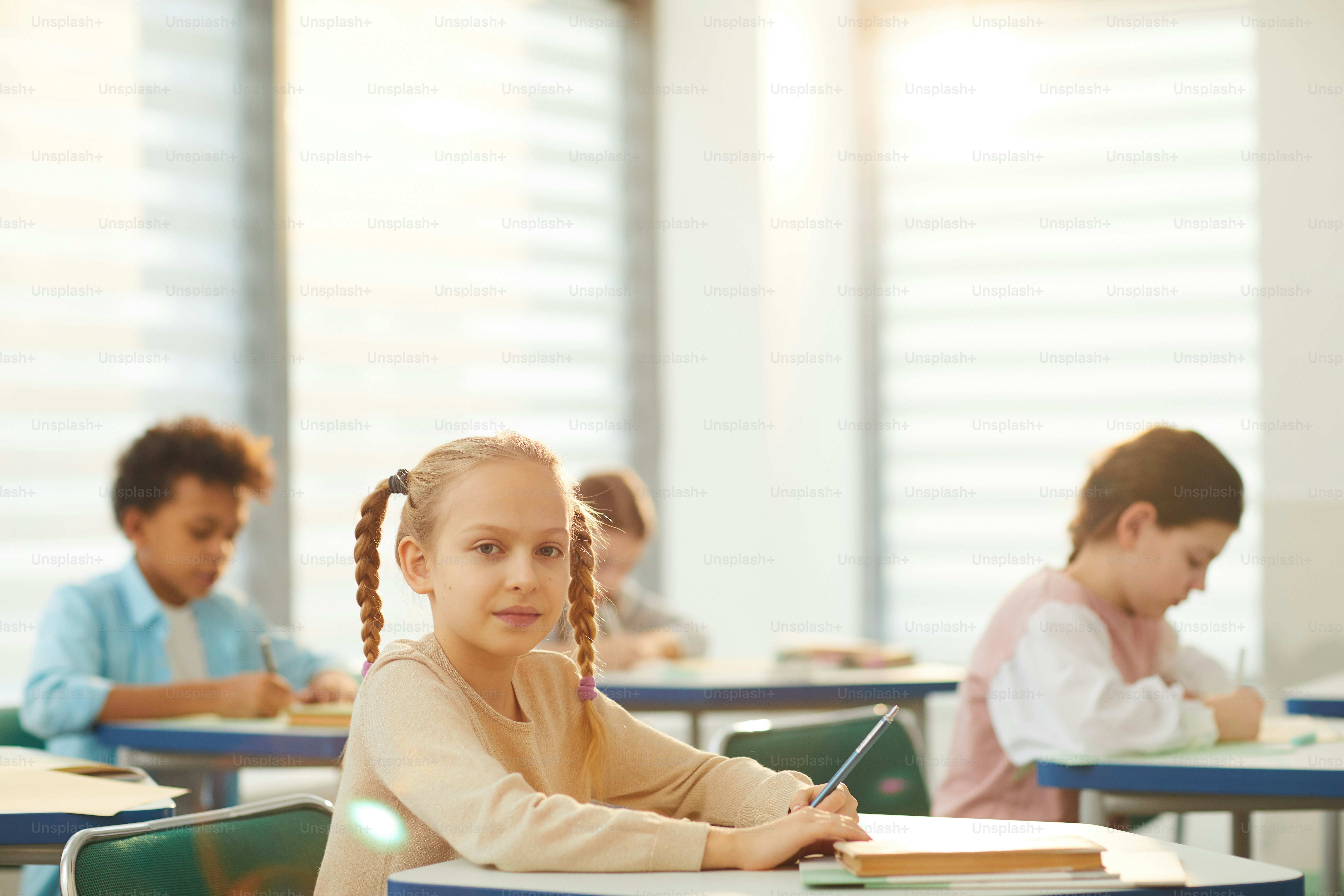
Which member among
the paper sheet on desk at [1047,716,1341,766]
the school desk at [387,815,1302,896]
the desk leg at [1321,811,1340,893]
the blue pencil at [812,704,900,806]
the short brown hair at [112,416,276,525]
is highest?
the short brown hair at [112,416,276,525]

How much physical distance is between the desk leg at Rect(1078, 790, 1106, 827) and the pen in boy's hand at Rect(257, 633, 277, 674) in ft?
5.42

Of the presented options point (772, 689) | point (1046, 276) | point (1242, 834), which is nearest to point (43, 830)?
point (772, 689)

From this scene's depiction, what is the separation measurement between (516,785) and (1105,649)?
1508mm

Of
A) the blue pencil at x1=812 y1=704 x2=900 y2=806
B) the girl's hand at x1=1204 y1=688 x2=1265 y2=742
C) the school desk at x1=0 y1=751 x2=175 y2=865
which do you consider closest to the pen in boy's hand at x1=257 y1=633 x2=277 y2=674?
the school desk at x1=0 y1=751 x2=175 y2=865

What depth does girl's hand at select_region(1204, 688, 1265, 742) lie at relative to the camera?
8.52 ft

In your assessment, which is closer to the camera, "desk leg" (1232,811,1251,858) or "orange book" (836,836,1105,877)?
"orange book" (836,836,1105,877)

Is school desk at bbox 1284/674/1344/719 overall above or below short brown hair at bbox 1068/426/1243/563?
below

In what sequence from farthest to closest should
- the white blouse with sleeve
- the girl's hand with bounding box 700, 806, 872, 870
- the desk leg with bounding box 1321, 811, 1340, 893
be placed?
the desk leg with bounding box 1321, 811, 1340, 893 < the white blouse with sleeve < the girl's hand with bounding box 700, 806, 872, 870

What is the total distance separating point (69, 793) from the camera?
209 centimetres

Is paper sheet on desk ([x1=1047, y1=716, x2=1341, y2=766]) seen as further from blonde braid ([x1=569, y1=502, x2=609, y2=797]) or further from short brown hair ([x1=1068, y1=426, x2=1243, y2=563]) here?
blonde braid ([x1=569, y1=502, x2=609, y2=797])

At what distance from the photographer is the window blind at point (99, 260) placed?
3512 mm

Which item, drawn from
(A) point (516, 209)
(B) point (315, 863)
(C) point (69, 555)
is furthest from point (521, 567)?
(A) point (516, 209)

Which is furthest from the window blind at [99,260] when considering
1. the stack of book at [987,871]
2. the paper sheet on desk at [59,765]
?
the stack of book at [987,871]

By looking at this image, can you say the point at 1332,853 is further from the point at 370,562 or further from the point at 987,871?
the point at 370,562
